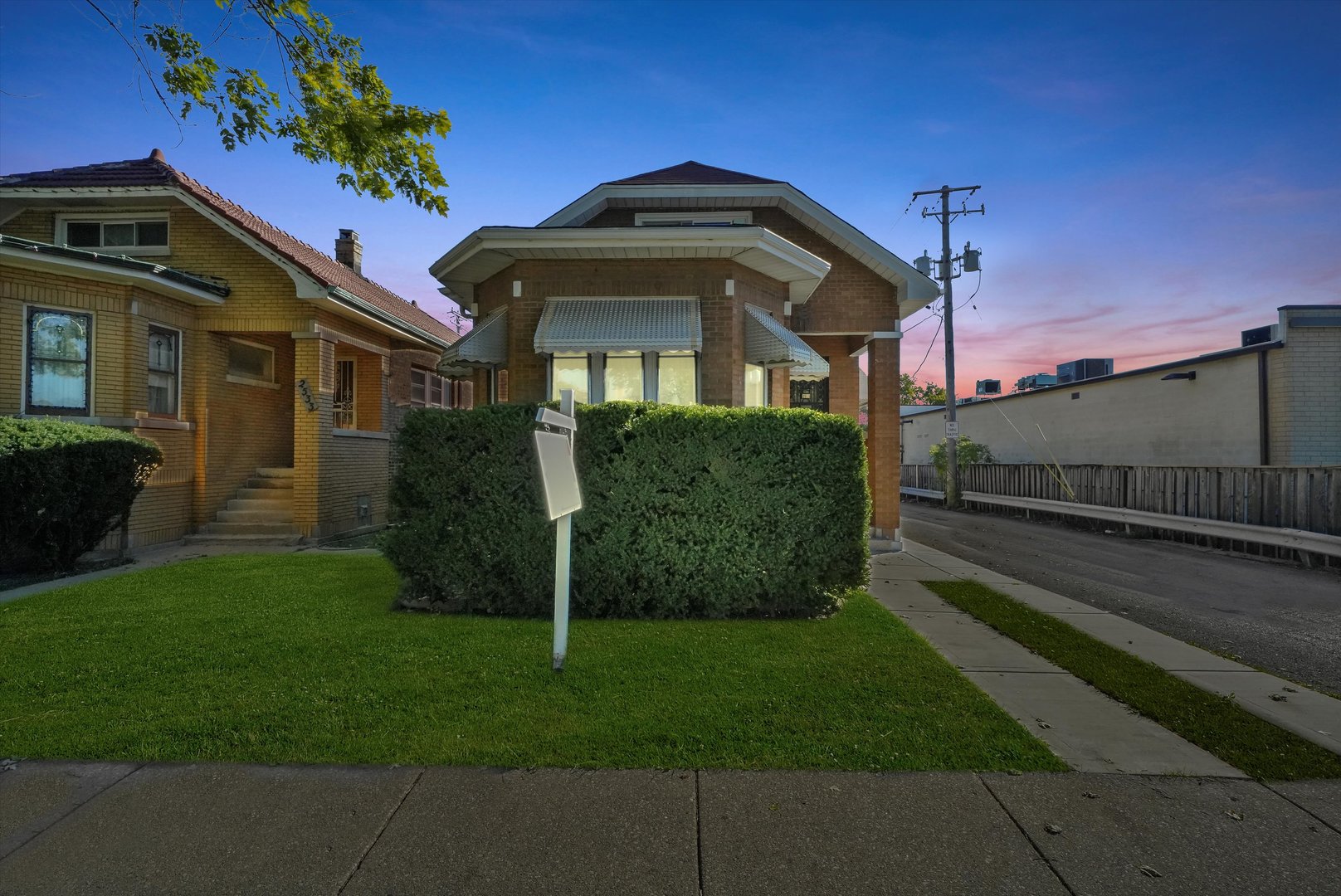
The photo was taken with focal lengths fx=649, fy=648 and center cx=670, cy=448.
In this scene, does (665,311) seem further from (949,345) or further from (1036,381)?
(1036,381)

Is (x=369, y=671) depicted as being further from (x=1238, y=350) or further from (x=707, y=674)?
(x=1238, y=350)

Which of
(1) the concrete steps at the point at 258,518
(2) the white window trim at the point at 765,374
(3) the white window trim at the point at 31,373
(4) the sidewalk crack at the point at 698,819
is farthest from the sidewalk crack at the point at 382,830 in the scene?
(3) the white window trim at the point at 31,373

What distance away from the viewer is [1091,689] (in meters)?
4.58

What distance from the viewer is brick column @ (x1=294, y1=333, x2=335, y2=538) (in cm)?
1173

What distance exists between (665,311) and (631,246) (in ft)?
3.46

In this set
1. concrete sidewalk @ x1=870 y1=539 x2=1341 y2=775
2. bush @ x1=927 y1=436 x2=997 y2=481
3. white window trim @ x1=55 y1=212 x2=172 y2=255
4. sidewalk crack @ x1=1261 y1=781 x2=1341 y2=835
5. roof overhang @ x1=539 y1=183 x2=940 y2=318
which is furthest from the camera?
bush @ x1=927 y1=436 x2=997 y2=481

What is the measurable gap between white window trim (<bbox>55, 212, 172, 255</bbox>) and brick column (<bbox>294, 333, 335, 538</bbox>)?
3089mm

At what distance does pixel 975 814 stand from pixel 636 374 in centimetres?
795

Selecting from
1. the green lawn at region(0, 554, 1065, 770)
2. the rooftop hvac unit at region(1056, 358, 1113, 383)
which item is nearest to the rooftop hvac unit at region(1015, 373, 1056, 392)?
the rooftop hvac unit at region(1056, 358, 1113, 383)

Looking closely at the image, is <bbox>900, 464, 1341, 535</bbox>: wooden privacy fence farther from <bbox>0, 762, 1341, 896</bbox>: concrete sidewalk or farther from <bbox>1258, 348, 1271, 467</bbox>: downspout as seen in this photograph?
<bbox>0, 762, 1341, 896</bbox>: concrete sidewalk

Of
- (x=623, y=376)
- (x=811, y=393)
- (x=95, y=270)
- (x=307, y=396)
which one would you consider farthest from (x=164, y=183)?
(x=811, y=393)

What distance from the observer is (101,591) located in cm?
719

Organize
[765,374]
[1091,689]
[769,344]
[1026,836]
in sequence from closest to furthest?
[1026,836] < [1091,689] < [769,344] < [765,374]

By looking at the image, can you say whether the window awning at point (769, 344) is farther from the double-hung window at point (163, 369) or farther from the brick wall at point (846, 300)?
the double-hung window at point (163, 369)
